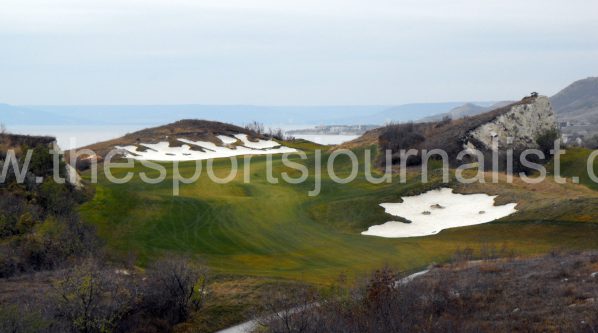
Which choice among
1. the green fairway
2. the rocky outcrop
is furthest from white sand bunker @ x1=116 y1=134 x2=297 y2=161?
the green fairway

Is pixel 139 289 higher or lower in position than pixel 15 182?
lower

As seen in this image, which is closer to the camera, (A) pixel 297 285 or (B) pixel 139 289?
(B) pixel 139 289

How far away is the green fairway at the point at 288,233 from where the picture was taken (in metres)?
30.5

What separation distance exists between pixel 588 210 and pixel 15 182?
30.6 meters

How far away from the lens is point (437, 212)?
42531 mm

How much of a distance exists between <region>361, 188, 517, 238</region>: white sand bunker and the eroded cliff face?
828 inches

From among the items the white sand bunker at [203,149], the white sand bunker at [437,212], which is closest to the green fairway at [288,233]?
the white sand bunker at [437,212]

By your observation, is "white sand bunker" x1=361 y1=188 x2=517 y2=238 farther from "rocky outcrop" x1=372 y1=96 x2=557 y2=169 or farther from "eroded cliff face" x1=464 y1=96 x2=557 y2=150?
"eroded cliff face" x1=464 y1=96 x2=557 y2=150

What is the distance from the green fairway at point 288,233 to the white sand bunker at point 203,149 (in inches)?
1140

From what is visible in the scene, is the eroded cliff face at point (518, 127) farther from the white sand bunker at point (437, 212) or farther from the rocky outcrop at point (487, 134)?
the white sand bunker at point (437, 212)

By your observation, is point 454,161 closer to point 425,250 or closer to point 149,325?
point 425,250

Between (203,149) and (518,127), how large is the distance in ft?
125

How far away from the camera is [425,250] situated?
108 ft

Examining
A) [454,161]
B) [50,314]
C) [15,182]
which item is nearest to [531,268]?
[50,314]
